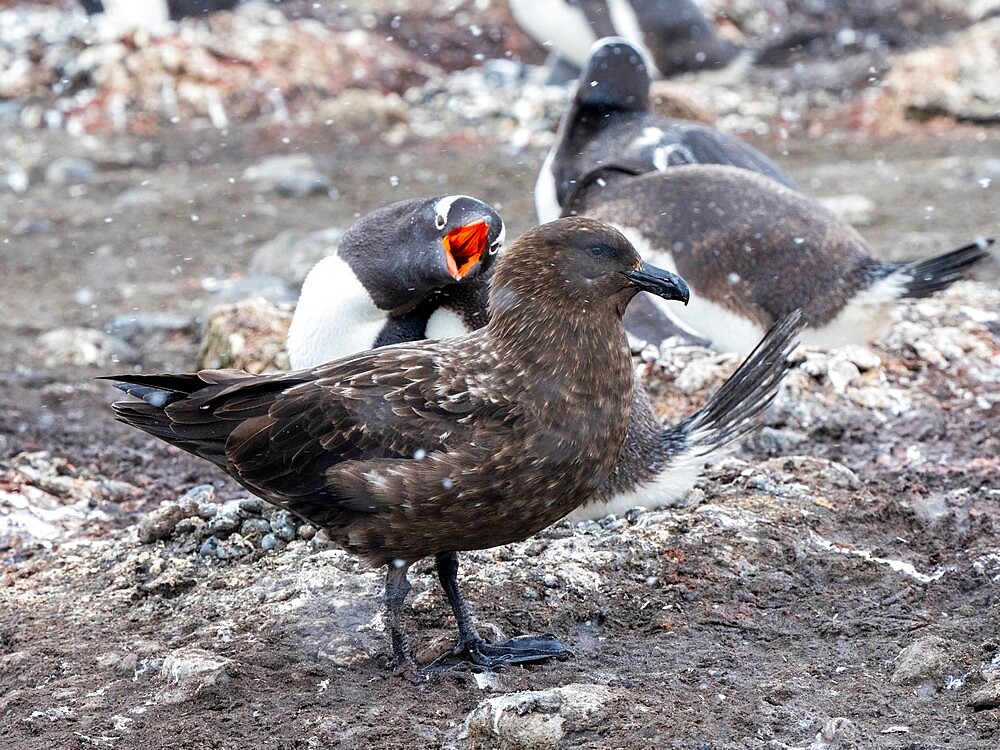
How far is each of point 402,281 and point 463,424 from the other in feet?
5.32

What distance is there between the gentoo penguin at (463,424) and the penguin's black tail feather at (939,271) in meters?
2.89

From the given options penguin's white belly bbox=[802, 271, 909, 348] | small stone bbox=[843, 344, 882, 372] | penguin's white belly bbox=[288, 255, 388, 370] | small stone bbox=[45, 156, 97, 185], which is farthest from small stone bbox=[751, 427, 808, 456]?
small stone bbox=[45, 156, 97, 185]

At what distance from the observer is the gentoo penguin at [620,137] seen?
24.5 feet

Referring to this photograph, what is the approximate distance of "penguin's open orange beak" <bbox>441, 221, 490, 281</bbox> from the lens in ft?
15.6

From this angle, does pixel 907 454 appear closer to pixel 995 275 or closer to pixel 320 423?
pixel 320 423

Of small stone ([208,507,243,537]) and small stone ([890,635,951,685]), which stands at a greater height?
small stone ([890,635,951,685])

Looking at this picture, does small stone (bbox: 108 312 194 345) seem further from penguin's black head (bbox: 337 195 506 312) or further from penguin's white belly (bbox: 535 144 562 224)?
penguin's black head (bbox: 337 195 506 312)

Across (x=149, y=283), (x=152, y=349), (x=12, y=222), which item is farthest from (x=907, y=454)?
(x=12, y=222)

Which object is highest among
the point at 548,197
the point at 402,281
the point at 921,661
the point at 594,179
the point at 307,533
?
the point at 402,281

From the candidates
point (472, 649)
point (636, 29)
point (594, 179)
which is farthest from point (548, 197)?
point (636, 29)

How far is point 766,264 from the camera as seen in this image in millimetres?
6152

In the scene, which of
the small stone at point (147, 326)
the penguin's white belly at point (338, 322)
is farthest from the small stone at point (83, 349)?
the penguin's white belly at point (338, 322)

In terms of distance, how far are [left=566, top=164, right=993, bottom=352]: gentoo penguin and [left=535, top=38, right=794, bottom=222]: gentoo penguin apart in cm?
107

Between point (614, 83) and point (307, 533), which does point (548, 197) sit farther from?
point (307, 533)
